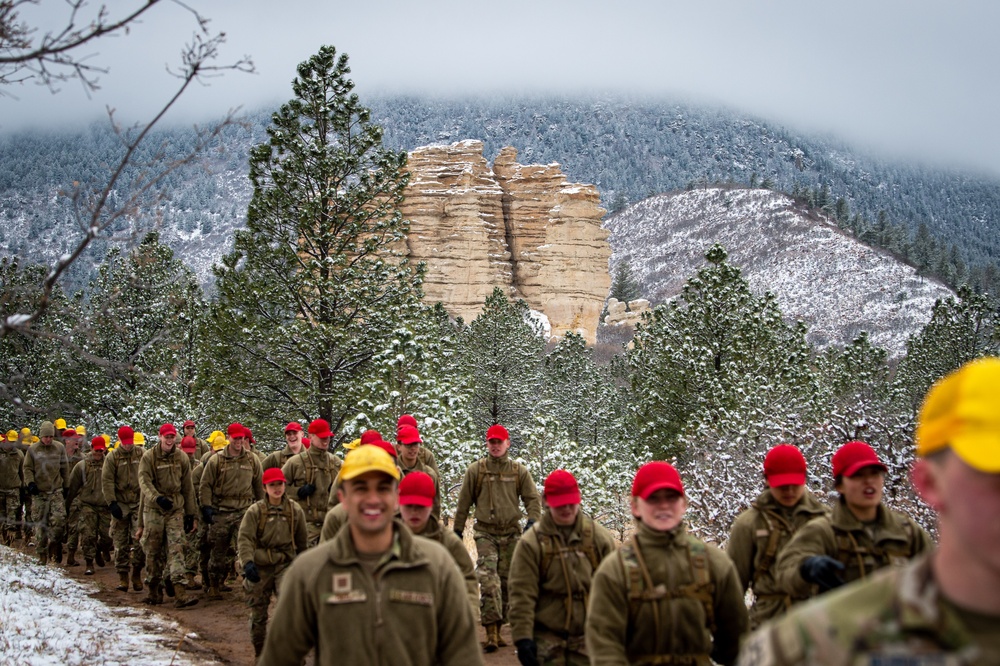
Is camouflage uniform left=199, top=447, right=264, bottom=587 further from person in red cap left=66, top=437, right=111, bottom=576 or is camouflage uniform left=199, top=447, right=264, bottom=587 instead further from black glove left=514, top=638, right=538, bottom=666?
black glove left=514, top=638, right=538, bottom=666

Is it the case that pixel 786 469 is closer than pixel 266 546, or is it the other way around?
pixel 786 469

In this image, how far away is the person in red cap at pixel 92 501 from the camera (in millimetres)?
13883

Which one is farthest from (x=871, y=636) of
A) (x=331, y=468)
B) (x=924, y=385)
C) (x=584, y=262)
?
(x=584, y=262)

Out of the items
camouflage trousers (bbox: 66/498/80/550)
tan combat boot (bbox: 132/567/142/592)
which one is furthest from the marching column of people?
camouflage trousers (bbox: 66/498/80/550)

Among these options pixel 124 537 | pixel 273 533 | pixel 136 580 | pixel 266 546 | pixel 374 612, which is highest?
pixel 374 612

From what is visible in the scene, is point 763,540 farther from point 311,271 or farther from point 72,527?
point 72,527

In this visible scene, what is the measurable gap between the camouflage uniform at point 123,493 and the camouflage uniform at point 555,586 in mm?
9551

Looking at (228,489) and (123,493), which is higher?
(228,489)

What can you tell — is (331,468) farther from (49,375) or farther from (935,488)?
(49,375)

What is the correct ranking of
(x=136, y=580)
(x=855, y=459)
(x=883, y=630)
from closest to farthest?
(x=883, y=630) → (x=855, y=459) → (x=136, y=580)

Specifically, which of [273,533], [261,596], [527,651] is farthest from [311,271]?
[527,651]

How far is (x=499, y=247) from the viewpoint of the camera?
259 feet

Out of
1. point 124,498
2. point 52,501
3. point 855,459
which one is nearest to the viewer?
point 855,459

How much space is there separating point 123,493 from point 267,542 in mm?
5977
